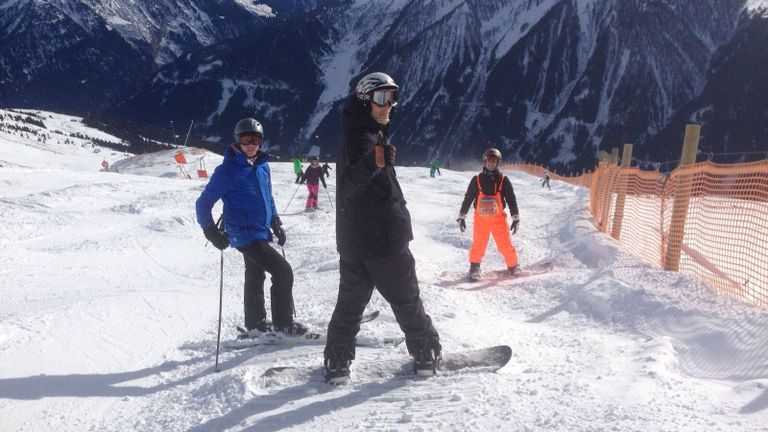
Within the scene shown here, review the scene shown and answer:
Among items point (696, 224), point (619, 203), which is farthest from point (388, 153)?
point (619, 203)

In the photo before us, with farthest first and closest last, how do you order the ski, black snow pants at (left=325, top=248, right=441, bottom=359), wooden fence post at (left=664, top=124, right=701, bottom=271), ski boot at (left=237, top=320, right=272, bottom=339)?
the ski → wooden fence post at (left=664, top=124, right=701, bottom=271) → ski boot at (left=237, top=320, right=272, bottom=339) → black snow pants at (left=325, top=248, right=441, bottom=359)

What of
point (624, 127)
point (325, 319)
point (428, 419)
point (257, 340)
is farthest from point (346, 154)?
point (624, 127)

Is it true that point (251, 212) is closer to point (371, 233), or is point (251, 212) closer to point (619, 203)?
point (371, 233)

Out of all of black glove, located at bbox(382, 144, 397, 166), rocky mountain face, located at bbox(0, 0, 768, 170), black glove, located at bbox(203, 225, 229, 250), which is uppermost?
rocky mountain face, located at bbox(0, 0, 768, 170)

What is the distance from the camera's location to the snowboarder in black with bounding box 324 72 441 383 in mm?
3205

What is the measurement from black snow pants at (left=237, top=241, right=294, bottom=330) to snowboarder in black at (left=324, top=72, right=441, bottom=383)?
99cm

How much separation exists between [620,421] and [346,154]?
1986mm

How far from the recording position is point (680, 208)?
6.37 m

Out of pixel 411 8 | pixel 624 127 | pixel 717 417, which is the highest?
pixel 411 8

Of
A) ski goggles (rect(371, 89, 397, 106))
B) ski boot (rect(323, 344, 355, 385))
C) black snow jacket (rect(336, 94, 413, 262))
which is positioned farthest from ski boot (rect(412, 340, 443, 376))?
ski goggles (rect(371, 89, 397, 106))

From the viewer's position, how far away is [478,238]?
24.1ft

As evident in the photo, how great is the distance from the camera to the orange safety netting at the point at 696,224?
5.88 meters

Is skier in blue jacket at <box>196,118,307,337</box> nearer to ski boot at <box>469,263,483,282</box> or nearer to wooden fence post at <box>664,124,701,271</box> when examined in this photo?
ski boot at <box>469,263,483,282</box>

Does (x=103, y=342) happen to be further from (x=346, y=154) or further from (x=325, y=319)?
(x=346, y=154)
